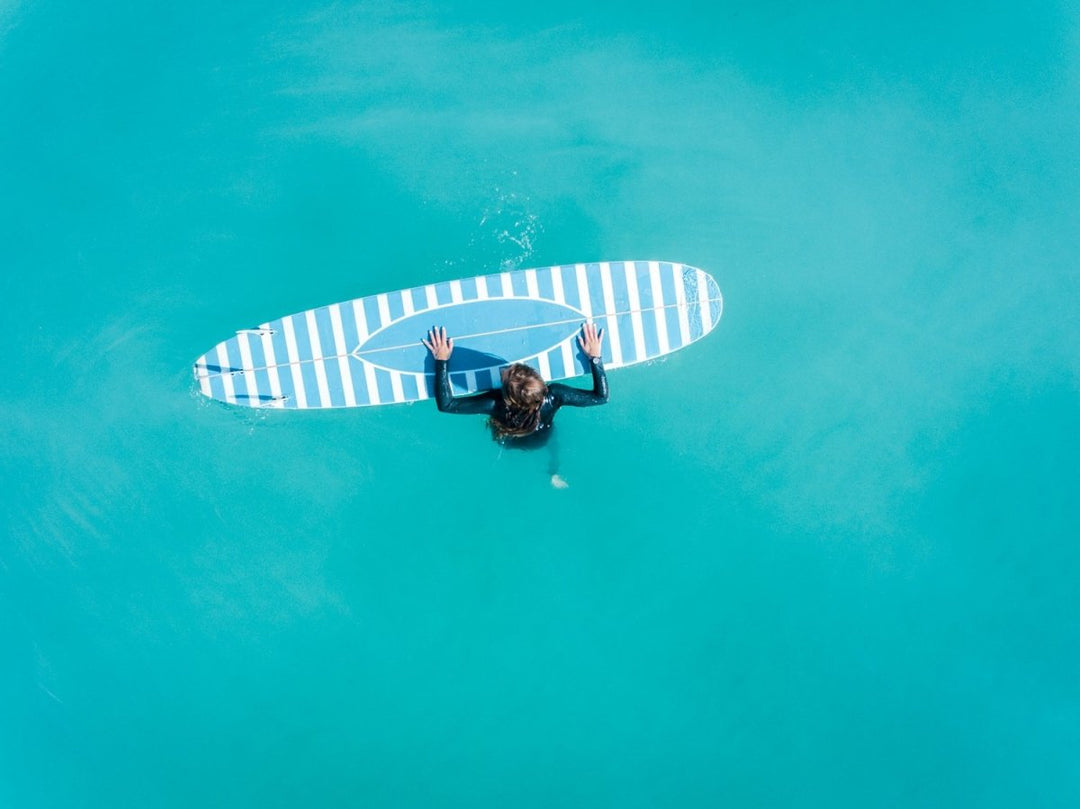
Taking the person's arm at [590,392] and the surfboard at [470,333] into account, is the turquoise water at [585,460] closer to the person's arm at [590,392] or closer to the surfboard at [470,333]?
the surfboard at [470,333]

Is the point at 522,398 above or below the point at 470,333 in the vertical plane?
below

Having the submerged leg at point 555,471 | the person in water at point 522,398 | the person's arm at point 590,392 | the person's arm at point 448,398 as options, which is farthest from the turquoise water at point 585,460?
the person's arm at point 448,398

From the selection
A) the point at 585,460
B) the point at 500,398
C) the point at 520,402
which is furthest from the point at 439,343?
the point at 585,460

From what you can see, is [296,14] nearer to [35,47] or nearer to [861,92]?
[35,47]

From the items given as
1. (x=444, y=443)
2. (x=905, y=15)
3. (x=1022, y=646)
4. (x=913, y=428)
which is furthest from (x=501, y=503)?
(x=905, y=15)

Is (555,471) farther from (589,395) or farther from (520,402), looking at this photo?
(520,402)

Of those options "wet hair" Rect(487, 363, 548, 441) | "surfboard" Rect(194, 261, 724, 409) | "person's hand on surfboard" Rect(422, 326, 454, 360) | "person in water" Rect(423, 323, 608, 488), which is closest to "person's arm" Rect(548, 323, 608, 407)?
"person in water" Rect(423, 323, 608, 488)
